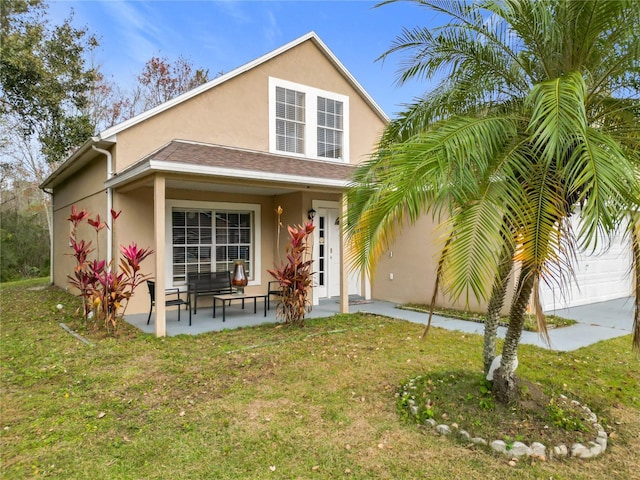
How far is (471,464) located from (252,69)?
30.3 feet

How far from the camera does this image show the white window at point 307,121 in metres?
10.1

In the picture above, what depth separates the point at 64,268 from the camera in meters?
12.7

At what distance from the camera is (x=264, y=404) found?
4.11 meters

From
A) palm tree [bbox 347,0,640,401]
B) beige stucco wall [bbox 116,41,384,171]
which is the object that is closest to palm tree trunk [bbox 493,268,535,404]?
palm tree [bbox 347,0,640,401]

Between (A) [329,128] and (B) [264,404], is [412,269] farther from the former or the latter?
(B) [264,404]

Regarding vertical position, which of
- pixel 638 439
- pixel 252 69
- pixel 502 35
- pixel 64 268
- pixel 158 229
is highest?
pixel 252 69

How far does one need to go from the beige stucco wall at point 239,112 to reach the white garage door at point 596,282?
5.96 metres

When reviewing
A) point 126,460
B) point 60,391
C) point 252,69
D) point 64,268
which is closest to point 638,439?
point 126,460

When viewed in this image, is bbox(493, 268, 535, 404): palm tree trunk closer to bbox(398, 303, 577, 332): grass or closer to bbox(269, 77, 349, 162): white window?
bbox(398, 303, 577, 332): grass

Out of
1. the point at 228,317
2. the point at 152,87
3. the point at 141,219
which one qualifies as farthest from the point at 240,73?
the point at 152,87

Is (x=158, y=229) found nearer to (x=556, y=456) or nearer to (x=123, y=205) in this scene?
(x=123, y=205)

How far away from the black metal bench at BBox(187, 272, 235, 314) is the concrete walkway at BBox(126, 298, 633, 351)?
41cm

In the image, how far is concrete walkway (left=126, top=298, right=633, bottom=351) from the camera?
6.83 meters

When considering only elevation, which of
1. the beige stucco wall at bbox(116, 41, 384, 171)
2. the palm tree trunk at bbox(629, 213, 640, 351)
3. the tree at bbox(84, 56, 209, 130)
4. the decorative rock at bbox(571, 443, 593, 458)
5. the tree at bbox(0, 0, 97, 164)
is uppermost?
the tree at bbox(84, 56, 209, 130)
